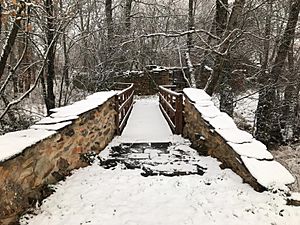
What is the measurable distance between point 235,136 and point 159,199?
143 centimetres

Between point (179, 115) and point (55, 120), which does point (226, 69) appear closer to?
point (179, 115)

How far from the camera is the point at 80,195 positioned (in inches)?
121

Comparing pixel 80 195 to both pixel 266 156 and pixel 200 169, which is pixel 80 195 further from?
pixel 266 156

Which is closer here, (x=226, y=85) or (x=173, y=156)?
(x=173, y=156)

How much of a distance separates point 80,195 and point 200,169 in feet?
5.62

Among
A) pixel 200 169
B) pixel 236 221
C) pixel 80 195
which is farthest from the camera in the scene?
pixel 200 169

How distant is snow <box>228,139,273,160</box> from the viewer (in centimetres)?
319

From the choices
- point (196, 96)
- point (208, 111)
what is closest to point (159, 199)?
point (208, 111)

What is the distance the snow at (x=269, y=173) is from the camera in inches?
106

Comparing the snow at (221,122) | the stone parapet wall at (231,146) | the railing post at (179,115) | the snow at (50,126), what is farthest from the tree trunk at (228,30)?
the snow at (50,126)

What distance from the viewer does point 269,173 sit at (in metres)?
Answer: 2.83

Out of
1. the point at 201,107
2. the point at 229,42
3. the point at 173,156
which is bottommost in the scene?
the point at 173,156

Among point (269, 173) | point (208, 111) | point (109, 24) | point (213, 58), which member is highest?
point (109, 24)

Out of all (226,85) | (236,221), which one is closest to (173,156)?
(236,221)
